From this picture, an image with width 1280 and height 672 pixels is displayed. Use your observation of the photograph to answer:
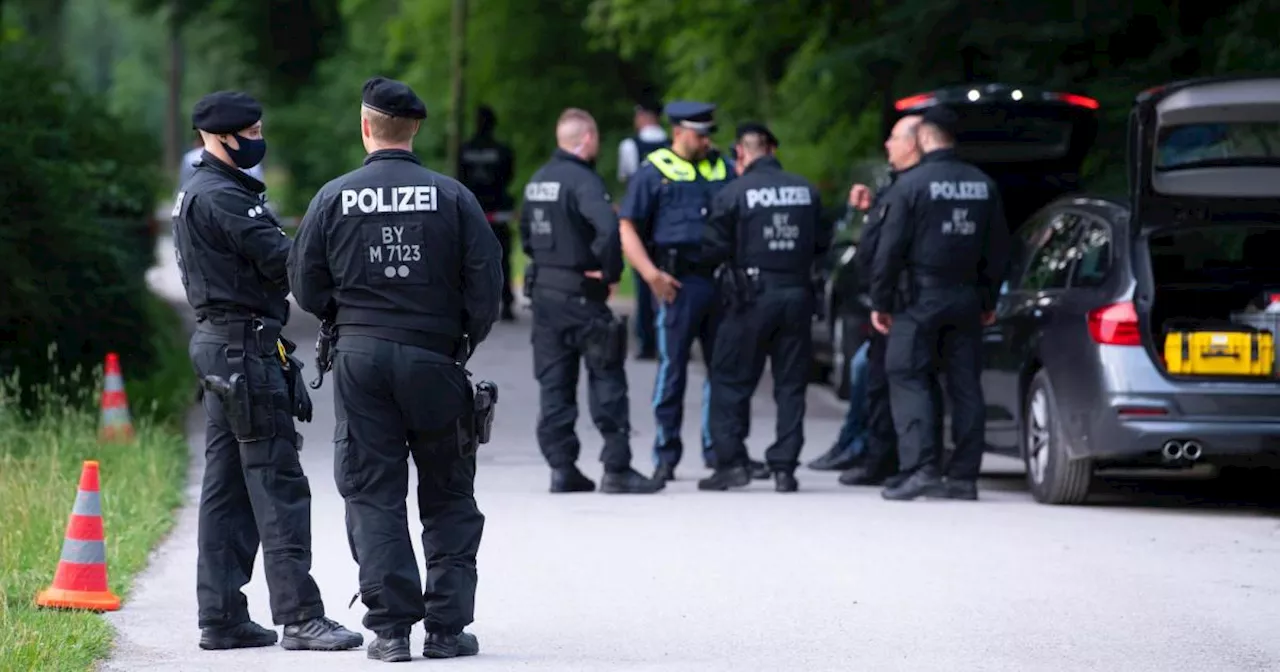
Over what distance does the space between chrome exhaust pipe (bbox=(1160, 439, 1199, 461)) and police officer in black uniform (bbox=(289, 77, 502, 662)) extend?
436cm

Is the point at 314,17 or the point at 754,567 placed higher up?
the point at 314,17

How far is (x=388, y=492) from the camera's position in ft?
23.3

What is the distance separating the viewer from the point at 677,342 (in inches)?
473

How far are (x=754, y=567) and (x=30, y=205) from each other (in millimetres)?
5371

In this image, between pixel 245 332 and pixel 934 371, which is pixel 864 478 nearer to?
pixel 934 371

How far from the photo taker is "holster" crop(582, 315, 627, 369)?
A: 11422mm

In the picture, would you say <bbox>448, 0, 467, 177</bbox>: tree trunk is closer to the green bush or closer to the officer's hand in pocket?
the green bush

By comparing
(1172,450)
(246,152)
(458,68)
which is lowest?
(1172,450)

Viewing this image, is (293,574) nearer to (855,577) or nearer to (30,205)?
(855,577)

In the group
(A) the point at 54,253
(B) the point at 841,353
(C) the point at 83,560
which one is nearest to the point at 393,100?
(C) the point at 83,560

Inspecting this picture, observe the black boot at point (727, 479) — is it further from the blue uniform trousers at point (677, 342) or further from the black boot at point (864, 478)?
the black boot at point (864, 478)

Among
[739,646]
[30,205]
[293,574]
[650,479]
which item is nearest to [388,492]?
[293,574]

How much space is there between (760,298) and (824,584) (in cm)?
321

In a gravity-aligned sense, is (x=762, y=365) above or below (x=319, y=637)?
above
